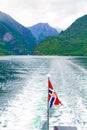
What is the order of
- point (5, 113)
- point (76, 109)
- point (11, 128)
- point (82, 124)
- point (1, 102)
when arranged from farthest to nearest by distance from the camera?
point (1, 102) → point (76, 109) → point (5, 113) → point (82, 124) → point (11, 128)

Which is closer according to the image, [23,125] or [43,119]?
[23,125]

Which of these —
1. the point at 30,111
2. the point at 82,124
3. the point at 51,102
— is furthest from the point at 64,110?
the point at 51,102

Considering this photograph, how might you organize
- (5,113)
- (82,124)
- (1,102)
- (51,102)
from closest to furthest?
1. (51,102)
2. (82,124)
3. (5,113)
4. (1,102)

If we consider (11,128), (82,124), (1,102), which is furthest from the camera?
(1,102)

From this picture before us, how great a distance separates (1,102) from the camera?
61312 millimetres

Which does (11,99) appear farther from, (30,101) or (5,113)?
(5,113)

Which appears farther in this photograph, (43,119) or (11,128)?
(43,119)

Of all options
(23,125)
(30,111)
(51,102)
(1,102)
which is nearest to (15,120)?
(23,125)

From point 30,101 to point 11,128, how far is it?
20.3 metres

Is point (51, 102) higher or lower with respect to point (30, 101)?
higher

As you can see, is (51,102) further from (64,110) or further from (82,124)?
(64,110)

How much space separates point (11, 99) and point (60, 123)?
71.1 ft

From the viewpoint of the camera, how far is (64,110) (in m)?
54.2

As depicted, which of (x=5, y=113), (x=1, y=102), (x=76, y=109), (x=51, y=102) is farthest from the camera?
(x=1, y=102)
